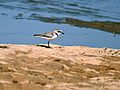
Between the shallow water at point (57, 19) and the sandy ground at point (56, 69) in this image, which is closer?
the sandy ground at point (56, 69)

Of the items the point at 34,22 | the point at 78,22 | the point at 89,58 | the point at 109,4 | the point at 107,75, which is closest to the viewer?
the point at 107,75

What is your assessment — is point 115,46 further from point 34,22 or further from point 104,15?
point 104,15

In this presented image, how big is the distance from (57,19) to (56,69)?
1771cm

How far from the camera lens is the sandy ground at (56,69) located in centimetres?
1059

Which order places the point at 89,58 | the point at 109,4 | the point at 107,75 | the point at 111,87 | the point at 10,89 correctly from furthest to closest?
the point at 109,4
the point at 89,58
the point at 107,75
the point at 111,87
the point at 10,89

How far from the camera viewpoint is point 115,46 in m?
21.3

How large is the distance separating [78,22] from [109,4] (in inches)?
531

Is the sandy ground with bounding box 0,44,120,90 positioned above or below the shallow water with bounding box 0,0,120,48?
above

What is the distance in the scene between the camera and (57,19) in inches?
1172

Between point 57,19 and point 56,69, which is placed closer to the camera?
point 56,69

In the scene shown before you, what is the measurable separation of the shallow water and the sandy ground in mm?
5288

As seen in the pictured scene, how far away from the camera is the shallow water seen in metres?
21.3

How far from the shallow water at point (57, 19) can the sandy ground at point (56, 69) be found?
529cm

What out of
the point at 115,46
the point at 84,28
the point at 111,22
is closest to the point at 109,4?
the point at 111,22
